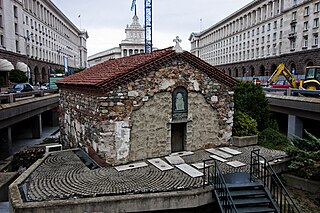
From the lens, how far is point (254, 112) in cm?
1755

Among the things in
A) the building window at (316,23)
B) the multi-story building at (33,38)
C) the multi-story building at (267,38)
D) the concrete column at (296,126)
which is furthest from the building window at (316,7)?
the multi-story building at (33,38)

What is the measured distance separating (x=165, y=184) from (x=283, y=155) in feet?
22.0

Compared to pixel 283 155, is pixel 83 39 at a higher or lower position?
higher

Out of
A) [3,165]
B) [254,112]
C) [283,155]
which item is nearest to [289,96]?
[254,112]

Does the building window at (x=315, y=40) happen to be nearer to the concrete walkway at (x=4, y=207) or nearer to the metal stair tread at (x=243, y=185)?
the metal stair tread at (x=243, y=185)

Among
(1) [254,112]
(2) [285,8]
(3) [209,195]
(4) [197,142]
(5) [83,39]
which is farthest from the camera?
(5) [83,39]

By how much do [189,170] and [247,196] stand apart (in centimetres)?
255

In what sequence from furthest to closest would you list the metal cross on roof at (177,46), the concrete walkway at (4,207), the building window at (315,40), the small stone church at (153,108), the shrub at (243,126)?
the building window at (315,40) < the shrub at (243,126) < the metal cross on roof at (177,46) < the small stone church at (153,108) < the concrete walkway at (4,207)

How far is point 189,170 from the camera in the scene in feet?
35.9

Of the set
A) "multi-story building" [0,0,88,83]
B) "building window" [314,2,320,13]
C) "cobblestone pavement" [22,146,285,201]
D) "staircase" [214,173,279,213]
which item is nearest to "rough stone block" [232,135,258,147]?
"cobblestone pavement" [22,146,285,201]

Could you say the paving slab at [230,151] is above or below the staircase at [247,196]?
above

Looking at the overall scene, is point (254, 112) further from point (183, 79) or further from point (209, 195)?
point (209, 195)

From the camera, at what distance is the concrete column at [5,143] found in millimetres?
17391

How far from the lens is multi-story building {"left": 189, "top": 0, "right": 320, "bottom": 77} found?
44.5m
